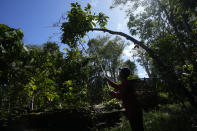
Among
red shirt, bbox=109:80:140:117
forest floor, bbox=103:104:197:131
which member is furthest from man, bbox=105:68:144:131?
forest floor, bbox=103:104:197:131

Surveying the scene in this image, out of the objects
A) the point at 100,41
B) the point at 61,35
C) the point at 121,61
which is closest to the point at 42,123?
the point at 61,35

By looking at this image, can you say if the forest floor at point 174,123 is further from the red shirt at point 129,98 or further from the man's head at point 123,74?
the man's head at point 123,74

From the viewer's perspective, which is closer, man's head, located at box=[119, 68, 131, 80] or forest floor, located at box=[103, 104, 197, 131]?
man's head, located at box=[119, 68, 131, 80]

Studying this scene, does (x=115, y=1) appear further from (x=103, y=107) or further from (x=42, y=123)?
(x=42, y=123)

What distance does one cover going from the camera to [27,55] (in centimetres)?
175

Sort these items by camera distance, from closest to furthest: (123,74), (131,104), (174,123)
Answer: (131,104), (123,74), (174,123)

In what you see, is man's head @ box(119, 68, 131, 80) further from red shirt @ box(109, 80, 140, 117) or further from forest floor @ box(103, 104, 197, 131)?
forest floor @ box(103, 104, 197, 131)

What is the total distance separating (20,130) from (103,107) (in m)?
3.61

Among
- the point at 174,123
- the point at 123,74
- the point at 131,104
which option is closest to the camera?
the point at 131,104

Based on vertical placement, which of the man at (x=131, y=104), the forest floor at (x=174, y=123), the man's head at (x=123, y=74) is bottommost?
the forest floor at (x=174, y=123)

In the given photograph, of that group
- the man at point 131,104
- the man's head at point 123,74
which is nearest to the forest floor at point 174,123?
the man at point 131,104

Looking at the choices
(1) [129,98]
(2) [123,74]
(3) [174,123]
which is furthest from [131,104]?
(3) [174,123]

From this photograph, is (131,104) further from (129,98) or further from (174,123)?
(174,123)

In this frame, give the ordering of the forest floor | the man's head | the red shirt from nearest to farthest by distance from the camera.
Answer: the red shirt < the man's head < the forest floor
